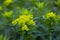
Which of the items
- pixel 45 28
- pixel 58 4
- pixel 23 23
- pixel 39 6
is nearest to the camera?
pixel 23 23

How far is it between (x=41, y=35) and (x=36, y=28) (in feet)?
0.28

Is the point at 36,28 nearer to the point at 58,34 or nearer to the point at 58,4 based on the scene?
the point at 58,34

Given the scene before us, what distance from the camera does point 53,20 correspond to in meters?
1.69

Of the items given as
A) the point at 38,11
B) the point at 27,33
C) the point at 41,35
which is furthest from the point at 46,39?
the point at 38,11

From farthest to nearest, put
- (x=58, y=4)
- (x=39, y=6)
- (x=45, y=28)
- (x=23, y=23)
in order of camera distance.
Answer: (x=58, y=4)
(x=39, y=6)
(x=45, y=28)
(x=23, y=23)

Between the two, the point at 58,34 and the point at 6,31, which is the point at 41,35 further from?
the point at 6,31

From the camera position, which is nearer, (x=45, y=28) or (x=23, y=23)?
(x=23, y=23)

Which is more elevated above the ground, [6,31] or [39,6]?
[39,6]

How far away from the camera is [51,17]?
170 cm

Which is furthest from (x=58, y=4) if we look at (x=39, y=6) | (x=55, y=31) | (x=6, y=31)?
(x=6, y=31)

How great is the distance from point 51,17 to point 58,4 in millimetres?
584

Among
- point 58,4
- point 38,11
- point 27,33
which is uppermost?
point 58,4

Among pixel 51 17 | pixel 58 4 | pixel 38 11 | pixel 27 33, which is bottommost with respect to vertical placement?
pixel 27 33

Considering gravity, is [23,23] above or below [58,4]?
below
